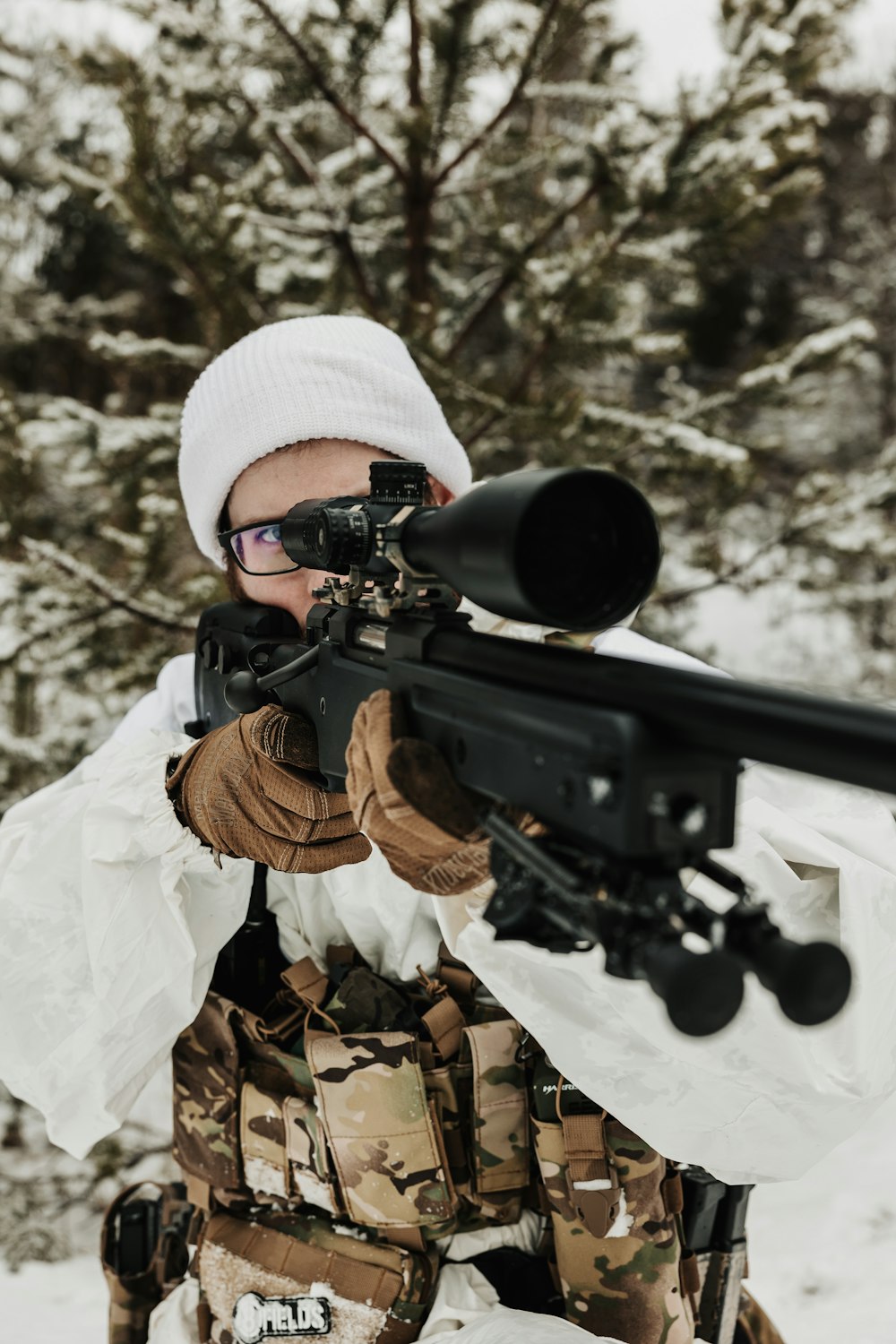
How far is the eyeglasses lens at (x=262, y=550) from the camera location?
1.82 m

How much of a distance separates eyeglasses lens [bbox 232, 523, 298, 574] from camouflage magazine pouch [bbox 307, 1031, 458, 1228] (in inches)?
Answer: 35.7

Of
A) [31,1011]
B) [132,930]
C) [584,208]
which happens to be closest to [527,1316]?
[132,930]

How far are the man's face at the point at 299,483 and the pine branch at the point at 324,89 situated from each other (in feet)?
7.26

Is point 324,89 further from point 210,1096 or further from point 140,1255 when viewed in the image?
point 140,1255

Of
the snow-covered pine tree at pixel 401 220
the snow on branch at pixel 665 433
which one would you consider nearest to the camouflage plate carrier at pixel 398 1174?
the snow-covered pine tree at pixel 401 220

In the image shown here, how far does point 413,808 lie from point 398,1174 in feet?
3.50

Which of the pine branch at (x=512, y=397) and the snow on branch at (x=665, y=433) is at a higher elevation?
the pine branch at (x=512, y=397)

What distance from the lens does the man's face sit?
6.06 ft

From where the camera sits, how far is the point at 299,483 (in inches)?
73.3

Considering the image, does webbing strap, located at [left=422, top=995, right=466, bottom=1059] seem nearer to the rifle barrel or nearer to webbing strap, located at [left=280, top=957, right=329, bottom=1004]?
webbing strap, located at [left=280, top=957, right=329, bottom=1004]

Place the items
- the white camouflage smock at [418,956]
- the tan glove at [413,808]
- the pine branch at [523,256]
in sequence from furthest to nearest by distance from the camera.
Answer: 1. the pine branch at [523,256]
2. the white camouflage smock at [418,956]
3. the tan glove at [413,808]

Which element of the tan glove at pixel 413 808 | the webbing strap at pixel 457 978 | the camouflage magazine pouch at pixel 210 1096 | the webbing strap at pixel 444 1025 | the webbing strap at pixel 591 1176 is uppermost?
the tan glove at pixel 413 808

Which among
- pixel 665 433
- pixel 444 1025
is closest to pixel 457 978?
pixel 444 1025

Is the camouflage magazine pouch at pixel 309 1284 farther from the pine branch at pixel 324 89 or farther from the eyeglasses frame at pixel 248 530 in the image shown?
the pine branch at pixel 324 89
